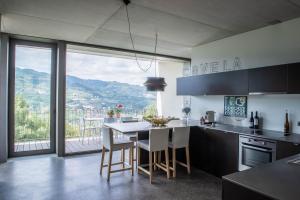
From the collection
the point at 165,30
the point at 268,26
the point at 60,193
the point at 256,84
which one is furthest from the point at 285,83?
the point at 60,193

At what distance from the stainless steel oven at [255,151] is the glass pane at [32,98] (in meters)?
4.23

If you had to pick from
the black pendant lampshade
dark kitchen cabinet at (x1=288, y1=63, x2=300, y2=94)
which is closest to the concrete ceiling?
dark kitchen cabinet at (x1=288, y1=63, x2=300, y2=94)

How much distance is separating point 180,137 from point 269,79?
1.73 m

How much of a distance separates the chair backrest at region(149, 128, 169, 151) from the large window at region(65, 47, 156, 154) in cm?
230

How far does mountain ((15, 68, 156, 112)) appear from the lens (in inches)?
191

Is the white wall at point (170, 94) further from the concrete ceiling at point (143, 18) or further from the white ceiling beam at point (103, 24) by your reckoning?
the white ceiling beam at point (103, 24)

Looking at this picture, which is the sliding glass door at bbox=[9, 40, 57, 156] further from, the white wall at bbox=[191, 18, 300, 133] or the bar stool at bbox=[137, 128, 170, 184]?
the white wall at bbox=[191, 18, 300, 133]

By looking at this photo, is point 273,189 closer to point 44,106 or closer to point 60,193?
point 60,193

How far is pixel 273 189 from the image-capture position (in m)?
1.23

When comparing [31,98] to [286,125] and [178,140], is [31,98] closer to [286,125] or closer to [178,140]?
[178,140]

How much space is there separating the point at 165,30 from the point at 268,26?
1.81 metres

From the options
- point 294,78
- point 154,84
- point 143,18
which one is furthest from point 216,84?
point 143,18

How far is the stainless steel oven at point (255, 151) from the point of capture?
2.97 meters

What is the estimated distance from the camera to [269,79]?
3.26 meters
